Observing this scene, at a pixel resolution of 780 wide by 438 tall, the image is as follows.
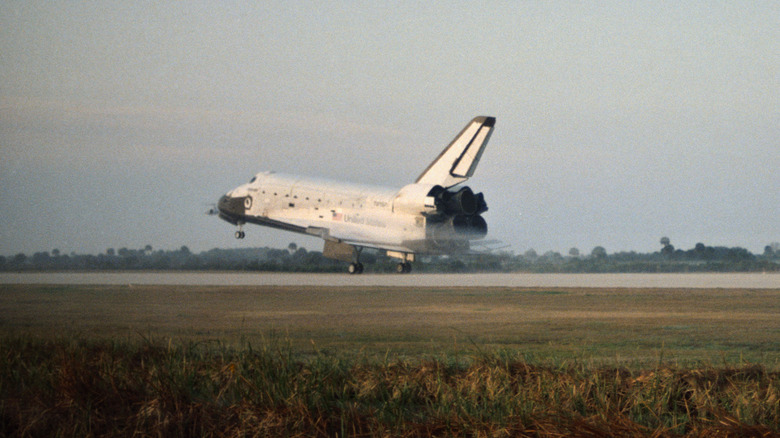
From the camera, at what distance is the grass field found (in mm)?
6781

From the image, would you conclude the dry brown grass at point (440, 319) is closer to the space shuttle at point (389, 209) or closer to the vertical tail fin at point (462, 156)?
the space shuttle at point (389, 209)

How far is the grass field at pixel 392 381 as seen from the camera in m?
6.78

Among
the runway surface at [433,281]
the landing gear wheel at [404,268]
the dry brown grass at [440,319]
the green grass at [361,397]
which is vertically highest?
the landing gear wheel at [404,268]

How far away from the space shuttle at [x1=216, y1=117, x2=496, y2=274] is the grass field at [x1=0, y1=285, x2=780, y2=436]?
25.3m

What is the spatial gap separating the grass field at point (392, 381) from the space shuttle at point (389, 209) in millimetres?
25265

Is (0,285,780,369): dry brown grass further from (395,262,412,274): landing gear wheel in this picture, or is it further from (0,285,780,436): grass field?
(395,262,412,274): landing gear wheel

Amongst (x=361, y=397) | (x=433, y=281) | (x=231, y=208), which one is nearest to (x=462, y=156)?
(x=433, y=281)

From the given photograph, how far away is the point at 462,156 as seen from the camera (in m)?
44.5

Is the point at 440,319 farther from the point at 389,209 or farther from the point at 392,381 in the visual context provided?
the point at 389,209

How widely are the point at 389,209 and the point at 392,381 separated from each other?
3380 centimetres

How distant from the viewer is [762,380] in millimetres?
8422

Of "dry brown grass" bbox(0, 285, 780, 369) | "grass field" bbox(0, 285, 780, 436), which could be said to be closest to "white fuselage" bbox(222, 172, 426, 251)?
"dry brown grass" bbox(0, 285, 780, 369)

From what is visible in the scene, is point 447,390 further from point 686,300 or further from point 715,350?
point 686,300

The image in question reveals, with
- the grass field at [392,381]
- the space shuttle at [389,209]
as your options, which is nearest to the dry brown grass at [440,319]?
the grass field at [392,381]
